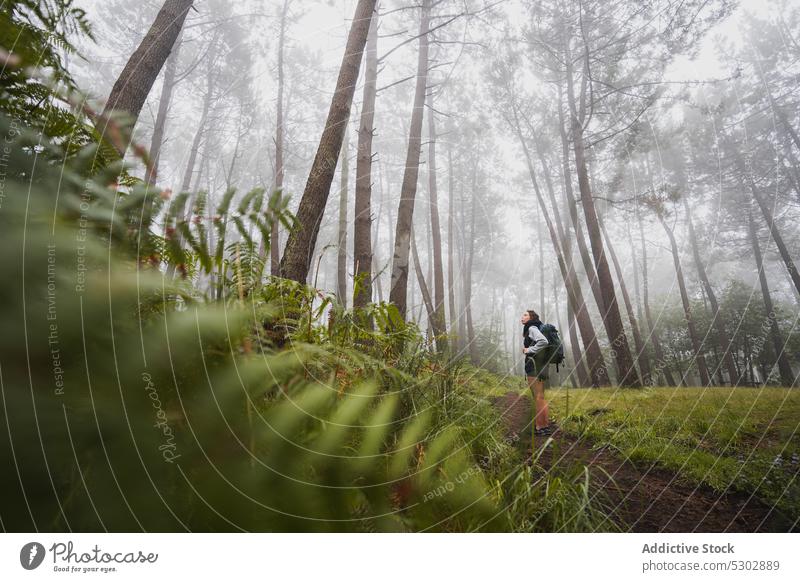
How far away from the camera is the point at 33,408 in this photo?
47 cm

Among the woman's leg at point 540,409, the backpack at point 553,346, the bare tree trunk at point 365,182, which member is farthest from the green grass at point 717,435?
the bare tree trunk at point 365,182

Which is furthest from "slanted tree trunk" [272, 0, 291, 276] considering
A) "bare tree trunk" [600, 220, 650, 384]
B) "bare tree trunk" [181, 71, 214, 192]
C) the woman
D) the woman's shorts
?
the woman's shorts

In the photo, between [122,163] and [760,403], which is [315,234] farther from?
[760,403]

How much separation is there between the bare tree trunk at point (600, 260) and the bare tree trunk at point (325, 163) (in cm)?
232

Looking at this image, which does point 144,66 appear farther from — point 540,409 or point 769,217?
point 540,409

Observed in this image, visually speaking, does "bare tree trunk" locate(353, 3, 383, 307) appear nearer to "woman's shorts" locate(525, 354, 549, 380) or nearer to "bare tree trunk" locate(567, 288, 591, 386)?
"woman's shorts" locate(525, 354, 549, 380)

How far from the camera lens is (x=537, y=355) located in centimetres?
345

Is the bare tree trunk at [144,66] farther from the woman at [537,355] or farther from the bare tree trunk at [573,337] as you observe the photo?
the bare tree trunk at [573,337]

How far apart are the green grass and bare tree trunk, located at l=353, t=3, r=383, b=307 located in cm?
264

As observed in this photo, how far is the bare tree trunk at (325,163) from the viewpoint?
2.15 metres

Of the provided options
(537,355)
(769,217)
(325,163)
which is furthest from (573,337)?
(325,163)

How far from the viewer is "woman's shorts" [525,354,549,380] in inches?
135

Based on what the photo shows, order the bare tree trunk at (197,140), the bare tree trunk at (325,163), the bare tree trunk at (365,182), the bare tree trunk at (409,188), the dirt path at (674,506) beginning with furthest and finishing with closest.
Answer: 1. the bare tree trunk at (409,188)
2. the bare tree trunk at (365,182)
3. the bare tree trunk at (325,163)
4. the dirt path at (674,506)
5. the bare tree trunk at (197,140)

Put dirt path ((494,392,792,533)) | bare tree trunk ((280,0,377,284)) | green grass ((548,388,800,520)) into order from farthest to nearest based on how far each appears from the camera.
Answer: bare tree trunk ((280,0,377,284))
green grass ((548,388,800,520))
dirt path ((494,392,792,533))
